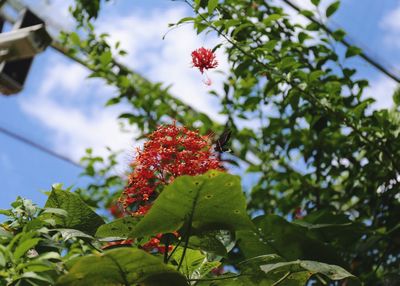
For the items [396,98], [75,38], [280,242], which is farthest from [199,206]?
[75,38]

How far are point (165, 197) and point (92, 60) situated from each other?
2.42m

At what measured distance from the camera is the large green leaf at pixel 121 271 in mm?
993

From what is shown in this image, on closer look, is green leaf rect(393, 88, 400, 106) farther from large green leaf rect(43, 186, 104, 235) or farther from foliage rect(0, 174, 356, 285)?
large green leaf rect(43, 186, 104, 235)

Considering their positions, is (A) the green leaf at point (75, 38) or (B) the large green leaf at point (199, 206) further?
(A) the green leaf at point (75, 38)

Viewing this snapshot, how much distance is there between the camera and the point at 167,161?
4.25ft

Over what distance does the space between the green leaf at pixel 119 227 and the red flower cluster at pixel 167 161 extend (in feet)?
0.09

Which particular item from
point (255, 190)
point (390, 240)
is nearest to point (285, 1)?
point (255, 190)

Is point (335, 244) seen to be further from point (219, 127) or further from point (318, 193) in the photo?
point (219, 127)

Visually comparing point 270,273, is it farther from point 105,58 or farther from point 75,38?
point 75,38

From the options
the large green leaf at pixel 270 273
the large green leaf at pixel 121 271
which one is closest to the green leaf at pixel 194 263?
the large green leaf at pixel 270 273

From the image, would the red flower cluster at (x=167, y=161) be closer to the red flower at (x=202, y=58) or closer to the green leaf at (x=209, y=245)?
the green leaf at (x=209, y=245)

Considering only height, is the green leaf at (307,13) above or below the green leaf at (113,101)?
below

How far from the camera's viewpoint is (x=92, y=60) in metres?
3.39

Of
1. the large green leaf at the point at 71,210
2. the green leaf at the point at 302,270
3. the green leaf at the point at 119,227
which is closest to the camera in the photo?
the green leaf at the point at 302,270
